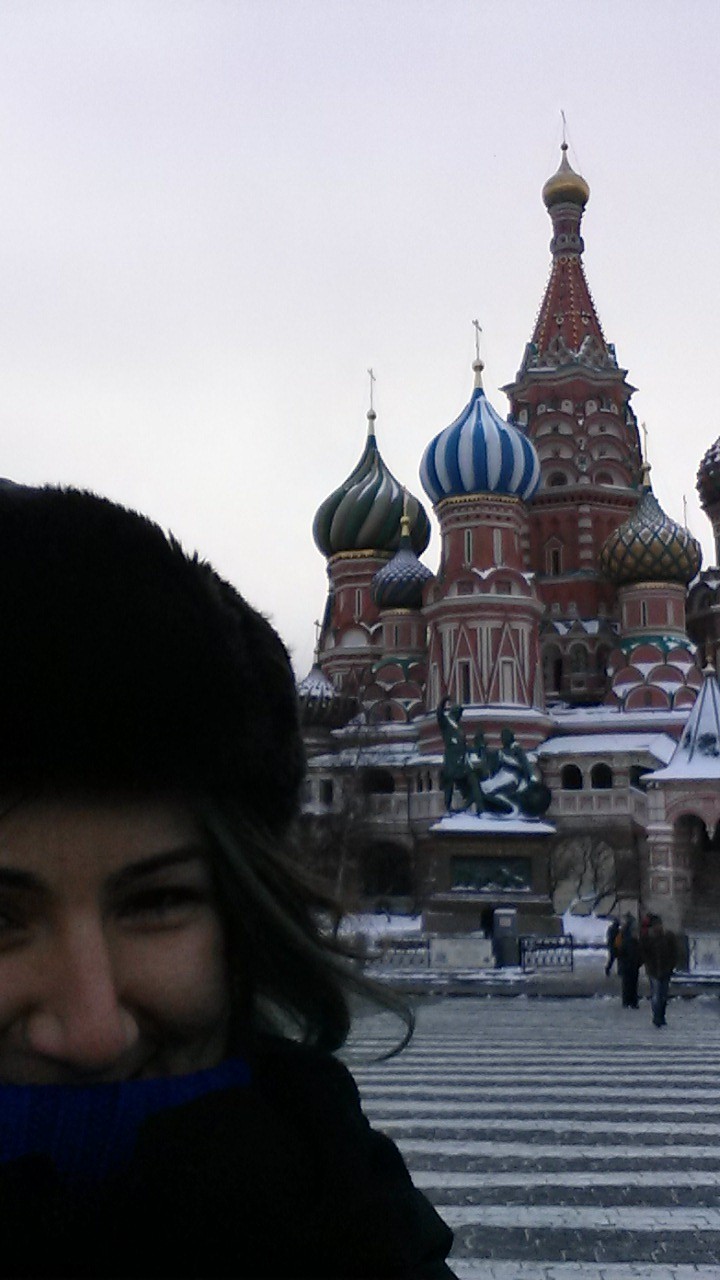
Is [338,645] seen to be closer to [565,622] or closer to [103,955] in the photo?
[565,622]

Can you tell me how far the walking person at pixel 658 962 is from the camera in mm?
15406

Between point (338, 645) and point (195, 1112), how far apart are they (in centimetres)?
5332

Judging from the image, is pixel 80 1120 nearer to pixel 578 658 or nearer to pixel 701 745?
pixel 701 745

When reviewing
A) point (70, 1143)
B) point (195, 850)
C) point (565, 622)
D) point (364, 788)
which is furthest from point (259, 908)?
point (565, 622)

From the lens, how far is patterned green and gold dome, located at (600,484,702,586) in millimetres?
46094

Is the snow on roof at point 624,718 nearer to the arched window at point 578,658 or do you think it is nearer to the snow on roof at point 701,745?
the arched window at point 578,658

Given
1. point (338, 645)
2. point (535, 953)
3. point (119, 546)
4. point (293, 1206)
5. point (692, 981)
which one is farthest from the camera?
point (338, 645)

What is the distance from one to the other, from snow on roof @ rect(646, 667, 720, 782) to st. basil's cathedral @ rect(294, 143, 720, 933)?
0.20 ft

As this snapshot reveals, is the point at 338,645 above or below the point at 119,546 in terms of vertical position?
above

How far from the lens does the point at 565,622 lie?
48.8 meters

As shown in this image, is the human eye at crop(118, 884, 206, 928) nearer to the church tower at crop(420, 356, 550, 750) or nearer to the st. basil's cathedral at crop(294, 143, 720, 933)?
the st. basil's cathedral at crop(294, 143, 720, 933)

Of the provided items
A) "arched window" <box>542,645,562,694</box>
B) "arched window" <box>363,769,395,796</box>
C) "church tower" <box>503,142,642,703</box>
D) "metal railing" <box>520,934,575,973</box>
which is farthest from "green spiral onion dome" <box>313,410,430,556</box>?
"metal railing" <box>520,934,575,973</box>

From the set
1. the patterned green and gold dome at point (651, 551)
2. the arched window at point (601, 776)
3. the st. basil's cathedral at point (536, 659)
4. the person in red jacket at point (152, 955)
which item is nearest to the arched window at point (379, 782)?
the st. basil's cathedral at point (536, 659)

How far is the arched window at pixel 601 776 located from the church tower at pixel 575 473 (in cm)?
512
